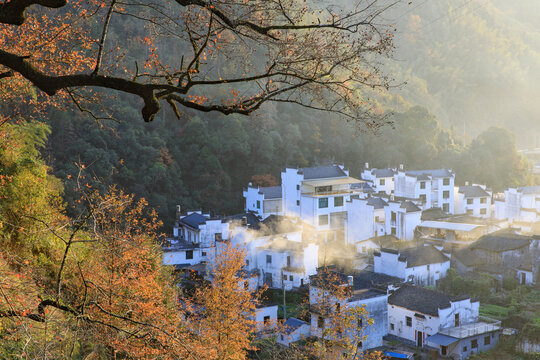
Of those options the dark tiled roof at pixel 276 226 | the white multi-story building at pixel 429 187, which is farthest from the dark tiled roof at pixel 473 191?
the dark tiled roof at pixel 276 226

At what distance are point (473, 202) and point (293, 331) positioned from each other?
68.8 feet

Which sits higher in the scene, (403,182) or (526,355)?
(403,182)

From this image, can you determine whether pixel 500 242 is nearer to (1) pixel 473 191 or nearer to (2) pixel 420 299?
(2) pixel 420 299

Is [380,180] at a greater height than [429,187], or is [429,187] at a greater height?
[380,180]

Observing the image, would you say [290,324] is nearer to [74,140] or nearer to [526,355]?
[526,355]

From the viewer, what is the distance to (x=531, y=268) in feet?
76.8

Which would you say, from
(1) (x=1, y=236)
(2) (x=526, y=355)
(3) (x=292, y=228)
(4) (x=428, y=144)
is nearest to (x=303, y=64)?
(1) (x=1, y=236)

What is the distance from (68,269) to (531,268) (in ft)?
68.3

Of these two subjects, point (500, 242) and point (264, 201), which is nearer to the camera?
point (500, 242)

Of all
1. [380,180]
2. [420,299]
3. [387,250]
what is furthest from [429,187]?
[420,299]

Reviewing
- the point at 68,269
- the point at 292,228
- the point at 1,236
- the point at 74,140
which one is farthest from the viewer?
the point at 74,140

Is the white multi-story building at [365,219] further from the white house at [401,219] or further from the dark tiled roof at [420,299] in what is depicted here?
the dark tiled roof at [420,299]

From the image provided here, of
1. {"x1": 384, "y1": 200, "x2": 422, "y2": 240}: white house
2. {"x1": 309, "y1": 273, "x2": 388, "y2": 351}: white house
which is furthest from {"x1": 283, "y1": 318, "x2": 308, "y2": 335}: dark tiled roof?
{"x1": 384, "y1": 200, "x2": 422, "y2": 240}: white house

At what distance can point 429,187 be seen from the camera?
107 ft
